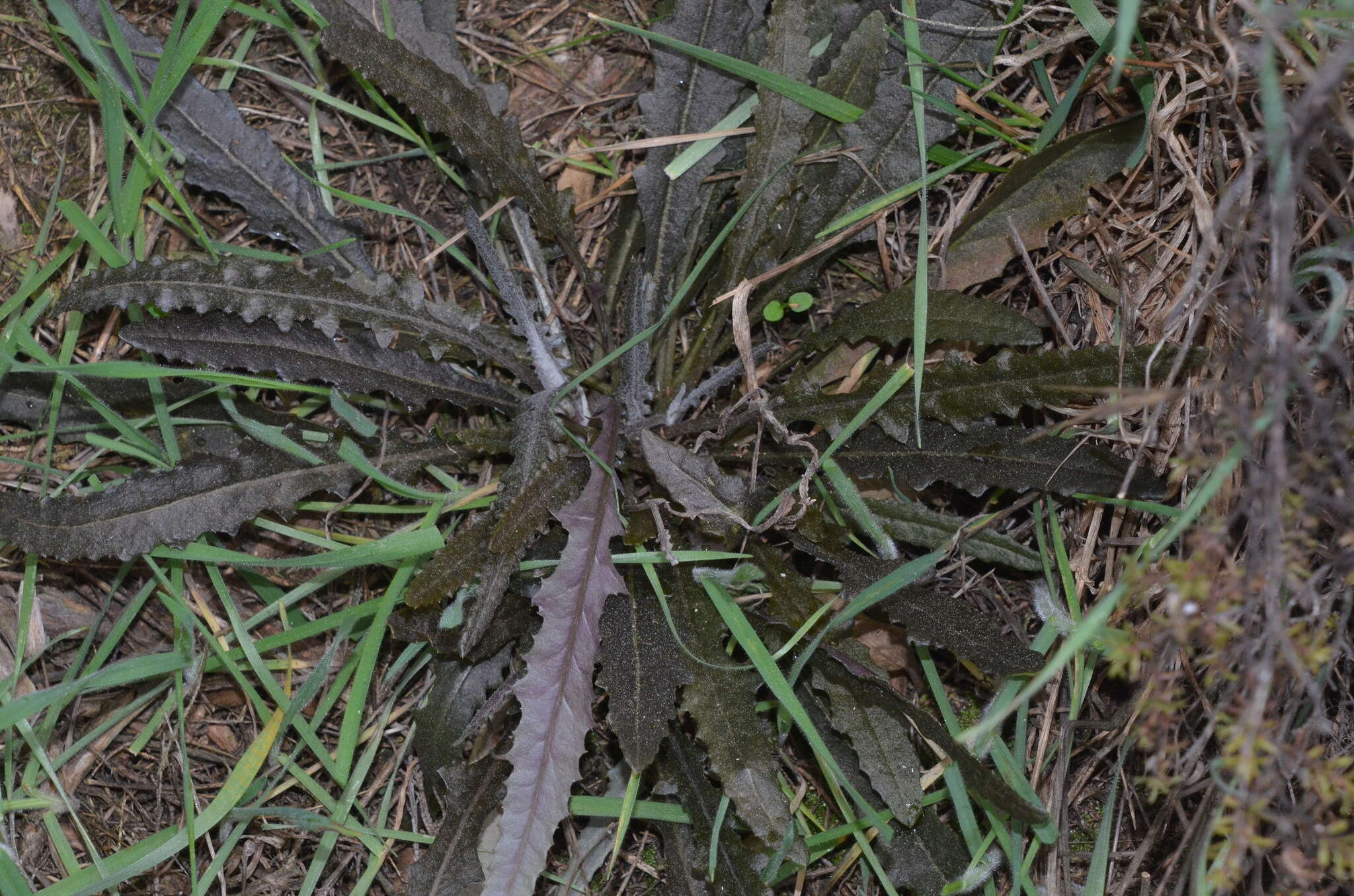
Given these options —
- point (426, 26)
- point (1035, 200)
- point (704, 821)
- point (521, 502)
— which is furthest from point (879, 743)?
point (426, 26)

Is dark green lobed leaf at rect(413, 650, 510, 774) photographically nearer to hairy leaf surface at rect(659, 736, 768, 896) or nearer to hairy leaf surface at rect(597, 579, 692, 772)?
hairy leaf surface at rect(597, 579, 692, 772)

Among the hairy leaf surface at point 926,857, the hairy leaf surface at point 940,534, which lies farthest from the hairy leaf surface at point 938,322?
the hairy leaf surface at point 926,857

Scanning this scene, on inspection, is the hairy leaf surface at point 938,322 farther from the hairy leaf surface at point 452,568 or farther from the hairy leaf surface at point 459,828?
the hairy leaf surface at point 459,828

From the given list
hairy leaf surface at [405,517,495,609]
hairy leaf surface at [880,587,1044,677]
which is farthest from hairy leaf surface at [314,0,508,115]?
hairy leaf surface at [880,587,1044,677]

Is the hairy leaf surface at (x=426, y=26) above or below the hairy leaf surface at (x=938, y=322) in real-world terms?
above

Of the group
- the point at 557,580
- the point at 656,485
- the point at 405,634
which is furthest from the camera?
the point at 656,485

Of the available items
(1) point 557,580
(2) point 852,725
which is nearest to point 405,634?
(1) point 557,580

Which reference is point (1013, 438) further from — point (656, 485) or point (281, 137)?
point (281, 137)
